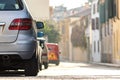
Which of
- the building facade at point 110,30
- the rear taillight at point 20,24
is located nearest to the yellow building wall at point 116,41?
the building facade at point 110,30

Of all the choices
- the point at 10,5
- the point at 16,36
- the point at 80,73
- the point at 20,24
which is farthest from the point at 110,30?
the point at 16,36

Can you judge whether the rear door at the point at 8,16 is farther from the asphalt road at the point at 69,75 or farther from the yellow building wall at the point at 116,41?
the yellow building wall at the point at 116,41

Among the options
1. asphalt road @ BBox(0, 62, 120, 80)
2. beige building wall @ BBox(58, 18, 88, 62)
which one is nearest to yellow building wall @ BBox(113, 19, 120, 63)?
asphalt road @ BBox(0, 62, 120, 80)

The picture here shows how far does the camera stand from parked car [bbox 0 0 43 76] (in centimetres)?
1273

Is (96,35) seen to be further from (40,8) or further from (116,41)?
(40,8)

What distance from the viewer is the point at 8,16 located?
12.9 m

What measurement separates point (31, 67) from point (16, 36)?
0.89 m

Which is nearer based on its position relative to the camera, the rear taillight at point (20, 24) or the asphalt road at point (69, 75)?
the asphalt road at point (69, 75)

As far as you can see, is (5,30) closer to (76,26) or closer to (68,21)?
(76,26)

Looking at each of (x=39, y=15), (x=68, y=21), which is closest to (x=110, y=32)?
(x=39, y=15)

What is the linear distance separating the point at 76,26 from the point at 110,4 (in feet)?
158

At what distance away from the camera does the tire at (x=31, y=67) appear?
13.2 m

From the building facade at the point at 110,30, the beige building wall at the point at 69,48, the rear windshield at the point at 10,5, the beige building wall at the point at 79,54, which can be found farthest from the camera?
the beige building wall at the point at 69,48

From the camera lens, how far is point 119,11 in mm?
50906
